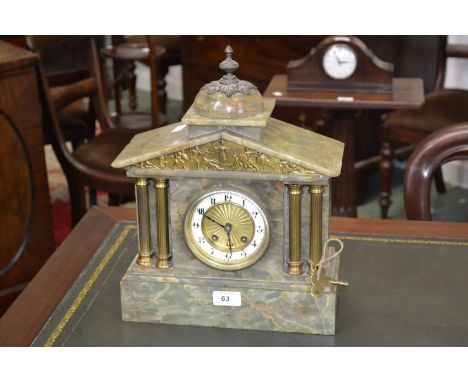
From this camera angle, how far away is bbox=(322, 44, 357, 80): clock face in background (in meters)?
3.41

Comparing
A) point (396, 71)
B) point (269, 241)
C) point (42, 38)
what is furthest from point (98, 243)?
point (396, 71)

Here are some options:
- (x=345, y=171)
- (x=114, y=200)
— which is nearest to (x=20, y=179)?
(x=114, y=200)

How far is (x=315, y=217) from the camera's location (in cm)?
147

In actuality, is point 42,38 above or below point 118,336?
above

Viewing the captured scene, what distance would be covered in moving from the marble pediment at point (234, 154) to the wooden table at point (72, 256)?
355 mm

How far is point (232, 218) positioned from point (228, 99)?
209 millimetres

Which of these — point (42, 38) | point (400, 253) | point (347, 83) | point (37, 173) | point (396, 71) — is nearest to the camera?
point (400, 253)

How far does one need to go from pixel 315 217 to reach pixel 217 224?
0.57ft

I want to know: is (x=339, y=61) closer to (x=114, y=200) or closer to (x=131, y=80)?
(x=114, y=200)

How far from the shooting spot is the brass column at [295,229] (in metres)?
1.46

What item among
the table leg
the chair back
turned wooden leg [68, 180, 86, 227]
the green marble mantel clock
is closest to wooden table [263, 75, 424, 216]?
the table leg

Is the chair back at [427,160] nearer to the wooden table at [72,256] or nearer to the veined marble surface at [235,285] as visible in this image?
the wooden table at [72,256]

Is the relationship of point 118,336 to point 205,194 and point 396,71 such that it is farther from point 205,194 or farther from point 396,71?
point 396,71

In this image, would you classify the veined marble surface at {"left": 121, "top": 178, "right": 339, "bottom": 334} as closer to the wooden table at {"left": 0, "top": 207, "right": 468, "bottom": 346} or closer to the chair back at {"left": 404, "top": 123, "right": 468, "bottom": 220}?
the wooden table at {"left": 0, "top": 207, "right": 468, "bottom": 346}
